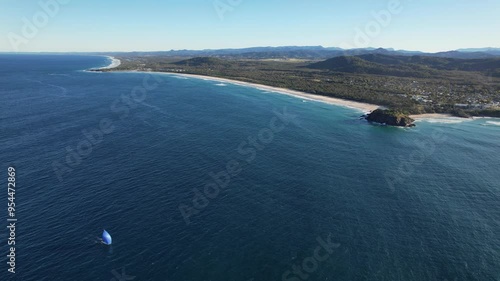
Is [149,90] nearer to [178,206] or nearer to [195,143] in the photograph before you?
[195,143]

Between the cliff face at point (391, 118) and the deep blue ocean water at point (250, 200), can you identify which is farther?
the cliff face at point (391, 118)

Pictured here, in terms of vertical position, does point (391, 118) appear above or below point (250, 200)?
below

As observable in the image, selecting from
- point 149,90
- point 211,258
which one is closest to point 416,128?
point 211,258

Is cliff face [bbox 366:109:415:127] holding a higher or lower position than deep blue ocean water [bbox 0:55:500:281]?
lower

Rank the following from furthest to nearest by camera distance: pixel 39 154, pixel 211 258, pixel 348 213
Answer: pixel 39 154 → pixel 348 213 → pixel 211 258

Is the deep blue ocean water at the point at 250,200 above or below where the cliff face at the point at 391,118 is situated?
above
